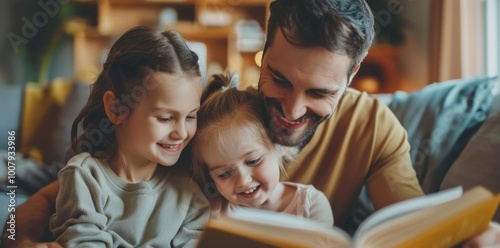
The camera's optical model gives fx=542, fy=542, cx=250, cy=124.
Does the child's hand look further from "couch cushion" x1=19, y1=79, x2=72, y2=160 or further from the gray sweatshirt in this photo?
"couch cushion" x1=19, y1=79, x2=72, y2=160

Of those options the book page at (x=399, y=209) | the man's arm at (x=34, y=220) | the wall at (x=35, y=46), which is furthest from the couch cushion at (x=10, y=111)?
the book page at (x=399, y=209)

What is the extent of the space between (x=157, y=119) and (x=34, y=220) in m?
0.29

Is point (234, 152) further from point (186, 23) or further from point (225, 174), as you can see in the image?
point (186, 23)

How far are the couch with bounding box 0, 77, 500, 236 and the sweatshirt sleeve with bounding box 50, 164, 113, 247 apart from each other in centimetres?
35

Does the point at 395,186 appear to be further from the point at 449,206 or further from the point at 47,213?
the point at 47,213

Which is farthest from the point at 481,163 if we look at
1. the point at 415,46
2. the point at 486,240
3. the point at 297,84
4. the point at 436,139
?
the point at 415,46

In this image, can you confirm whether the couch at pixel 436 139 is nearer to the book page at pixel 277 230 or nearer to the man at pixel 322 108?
the man at pixel 322 108

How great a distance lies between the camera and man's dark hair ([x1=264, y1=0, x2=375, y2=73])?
0.89 m

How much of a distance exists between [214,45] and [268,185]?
2.79 m

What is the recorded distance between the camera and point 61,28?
3.26m

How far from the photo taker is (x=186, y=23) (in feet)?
13.1

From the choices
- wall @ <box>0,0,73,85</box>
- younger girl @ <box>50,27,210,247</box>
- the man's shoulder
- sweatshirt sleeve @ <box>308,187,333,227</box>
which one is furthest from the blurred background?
sweatshirt sleeve @ <box>308,187,333,227</box>

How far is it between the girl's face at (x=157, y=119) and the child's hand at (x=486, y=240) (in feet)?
1.54

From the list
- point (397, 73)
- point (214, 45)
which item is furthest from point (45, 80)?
point (397, 73)
